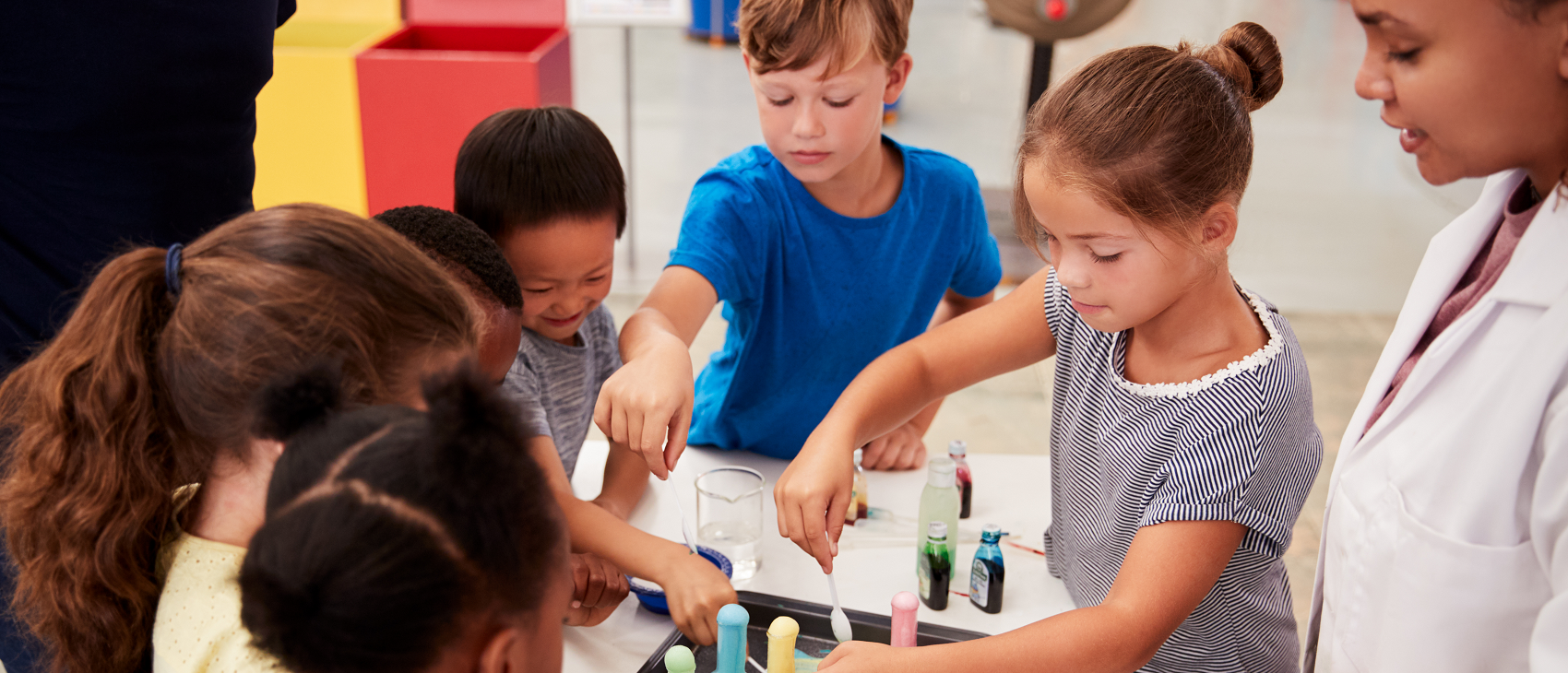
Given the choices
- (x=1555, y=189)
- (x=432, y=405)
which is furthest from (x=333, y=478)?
(x=1555, y=189)

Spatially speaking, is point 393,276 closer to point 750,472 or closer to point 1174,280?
point 750,472

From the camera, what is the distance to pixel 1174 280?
3.43 feet

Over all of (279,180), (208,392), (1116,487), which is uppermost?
(208,392)

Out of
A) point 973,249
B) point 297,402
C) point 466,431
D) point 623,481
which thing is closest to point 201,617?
point 297,402

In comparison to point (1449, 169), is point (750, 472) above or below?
below

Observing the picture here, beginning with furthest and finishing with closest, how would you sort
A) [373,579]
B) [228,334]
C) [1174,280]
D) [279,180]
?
[279,180] → [1174,280] → [228,334] → [373,579]

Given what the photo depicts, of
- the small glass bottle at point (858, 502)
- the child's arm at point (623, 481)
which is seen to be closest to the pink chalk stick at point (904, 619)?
the small glass bottle at point (858, 502)

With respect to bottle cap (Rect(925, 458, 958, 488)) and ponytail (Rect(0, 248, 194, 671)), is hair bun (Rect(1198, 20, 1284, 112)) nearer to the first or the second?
bottle cap (Rect(925, 458, 958, 488))

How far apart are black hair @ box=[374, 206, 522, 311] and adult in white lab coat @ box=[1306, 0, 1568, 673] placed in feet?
2.75

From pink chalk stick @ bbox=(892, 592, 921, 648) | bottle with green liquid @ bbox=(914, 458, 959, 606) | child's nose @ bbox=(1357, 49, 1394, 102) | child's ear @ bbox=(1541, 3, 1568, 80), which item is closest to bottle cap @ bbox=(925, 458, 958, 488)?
bottle with green liquid @ bbox=(914, 458, 959, 606)

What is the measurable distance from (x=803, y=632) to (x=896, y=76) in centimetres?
82

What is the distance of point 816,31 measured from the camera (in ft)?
4.50

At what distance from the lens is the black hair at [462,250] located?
1117 mm

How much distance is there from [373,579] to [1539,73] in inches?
33.1
